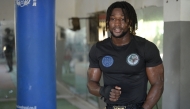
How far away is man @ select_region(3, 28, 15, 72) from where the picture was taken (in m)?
7.54

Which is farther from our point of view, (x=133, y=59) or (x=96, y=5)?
(x=96, y=5)

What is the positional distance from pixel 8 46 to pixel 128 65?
5.63m

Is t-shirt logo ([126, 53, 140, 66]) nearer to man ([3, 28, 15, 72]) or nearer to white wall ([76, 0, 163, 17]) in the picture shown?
white wall ([76, 0, 163, 17])

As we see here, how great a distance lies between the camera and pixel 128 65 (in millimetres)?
2428

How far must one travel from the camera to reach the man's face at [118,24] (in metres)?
2.43

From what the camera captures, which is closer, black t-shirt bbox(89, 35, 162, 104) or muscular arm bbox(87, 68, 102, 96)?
black t-shirt bbox(89, 35, 162, 104)

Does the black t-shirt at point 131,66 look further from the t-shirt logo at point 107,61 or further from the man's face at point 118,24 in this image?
the man's face at point 118,24

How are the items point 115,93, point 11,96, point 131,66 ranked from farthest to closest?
point 11,96 < point 131,66 < point 115,93

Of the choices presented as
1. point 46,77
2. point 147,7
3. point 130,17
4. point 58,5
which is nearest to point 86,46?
point 58,5

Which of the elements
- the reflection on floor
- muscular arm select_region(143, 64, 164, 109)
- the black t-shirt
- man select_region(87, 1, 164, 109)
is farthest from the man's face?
the reflection on floor

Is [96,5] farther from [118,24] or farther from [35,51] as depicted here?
[118,24]

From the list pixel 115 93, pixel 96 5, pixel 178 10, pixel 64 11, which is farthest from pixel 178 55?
pixel 64 11

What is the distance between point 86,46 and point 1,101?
2.27 metres

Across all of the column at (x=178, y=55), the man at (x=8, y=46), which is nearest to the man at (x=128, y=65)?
the column at (x=178, y=55)
